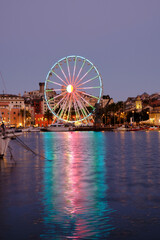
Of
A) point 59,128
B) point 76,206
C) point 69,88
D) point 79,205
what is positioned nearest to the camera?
point 76,206

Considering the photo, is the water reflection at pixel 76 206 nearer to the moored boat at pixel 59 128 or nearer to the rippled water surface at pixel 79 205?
the rippled water surface at pixel 79 205

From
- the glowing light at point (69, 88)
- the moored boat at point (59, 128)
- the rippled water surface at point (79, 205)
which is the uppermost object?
the glowing light at point (69, 88)

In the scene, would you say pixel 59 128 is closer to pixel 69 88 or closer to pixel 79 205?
pixel 69 88

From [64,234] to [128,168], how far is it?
21460 mm

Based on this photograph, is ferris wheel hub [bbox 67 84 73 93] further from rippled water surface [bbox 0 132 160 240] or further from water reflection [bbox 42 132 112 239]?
water reflection [bbox 42 132 112 239]

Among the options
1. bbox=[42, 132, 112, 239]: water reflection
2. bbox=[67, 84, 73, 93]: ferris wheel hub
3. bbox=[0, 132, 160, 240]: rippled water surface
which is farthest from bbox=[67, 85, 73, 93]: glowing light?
bbox=[42, 132, 112, 239]: water reflection

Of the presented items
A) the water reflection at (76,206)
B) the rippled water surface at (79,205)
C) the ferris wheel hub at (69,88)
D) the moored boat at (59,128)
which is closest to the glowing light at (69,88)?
the ferris wheel hub at (69,88)

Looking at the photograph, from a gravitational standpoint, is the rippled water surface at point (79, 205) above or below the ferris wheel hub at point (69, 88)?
below

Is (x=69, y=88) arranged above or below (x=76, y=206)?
above

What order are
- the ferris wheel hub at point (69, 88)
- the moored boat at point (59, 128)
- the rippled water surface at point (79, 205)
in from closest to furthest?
the rippled water surface at point (79, 205) → the ferris wheel hub at point (69, 88) → the moored boat at point (59, 128)

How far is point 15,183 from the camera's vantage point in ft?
79.5

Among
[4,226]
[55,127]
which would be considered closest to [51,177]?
[4,226]

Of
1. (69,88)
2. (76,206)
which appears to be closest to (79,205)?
(76,206)

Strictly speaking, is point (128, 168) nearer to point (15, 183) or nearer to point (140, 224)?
point (15, 183)
